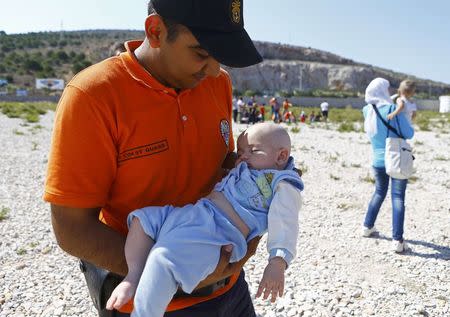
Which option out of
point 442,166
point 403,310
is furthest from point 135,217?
point 442,166

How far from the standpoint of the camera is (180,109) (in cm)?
173

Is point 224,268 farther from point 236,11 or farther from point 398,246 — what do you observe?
point 398,246

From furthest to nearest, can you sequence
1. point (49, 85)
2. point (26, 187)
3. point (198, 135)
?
point (49, 85)
point (26, 187)
point (198, 135)

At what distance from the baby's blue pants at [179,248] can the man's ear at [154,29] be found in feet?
2.02

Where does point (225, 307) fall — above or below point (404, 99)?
below

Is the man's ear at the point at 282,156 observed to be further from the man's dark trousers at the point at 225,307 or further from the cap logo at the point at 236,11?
the cap logo at the point at 236,11

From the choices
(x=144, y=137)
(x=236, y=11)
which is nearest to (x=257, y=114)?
(x=236, y=11)

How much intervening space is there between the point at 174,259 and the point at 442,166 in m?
12.2

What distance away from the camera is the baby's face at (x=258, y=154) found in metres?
2.17

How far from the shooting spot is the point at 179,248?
163 cm

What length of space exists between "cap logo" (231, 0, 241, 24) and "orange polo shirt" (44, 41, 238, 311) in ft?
1.11

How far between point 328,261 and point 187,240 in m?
4.35

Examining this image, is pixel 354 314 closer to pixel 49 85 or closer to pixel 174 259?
pixel 174 259

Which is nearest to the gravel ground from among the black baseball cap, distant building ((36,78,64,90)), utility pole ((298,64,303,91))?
the black baseball cap
